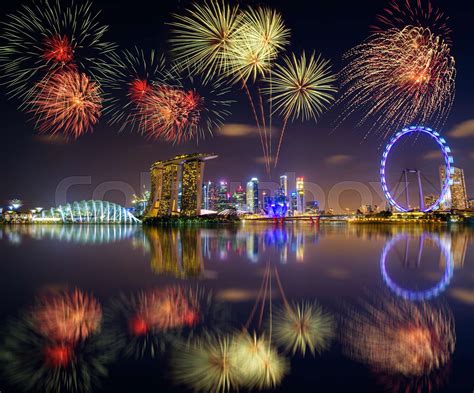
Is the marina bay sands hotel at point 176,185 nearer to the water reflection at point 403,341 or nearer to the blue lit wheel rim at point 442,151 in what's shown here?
the blue lit wheel rim at point 442,151

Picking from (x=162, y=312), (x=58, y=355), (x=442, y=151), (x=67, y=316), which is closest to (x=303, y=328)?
(x=162, y=312)

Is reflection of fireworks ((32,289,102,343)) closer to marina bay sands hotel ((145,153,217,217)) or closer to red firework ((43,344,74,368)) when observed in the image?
red firework ((43,344,74,368))

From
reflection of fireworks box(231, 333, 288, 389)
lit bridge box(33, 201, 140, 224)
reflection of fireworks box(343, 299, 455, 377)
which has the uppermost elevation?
lit bridge box(33, 201, 140, 224)

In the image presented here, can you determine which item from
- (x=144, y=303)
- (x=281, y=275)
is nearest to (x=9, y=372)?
(x=144, y=303)

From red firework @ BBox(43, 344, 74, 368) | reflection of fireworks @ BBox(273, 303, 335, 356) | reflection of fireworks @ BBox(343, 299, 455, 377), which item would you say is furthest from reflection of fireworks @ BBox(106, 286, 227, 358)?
reflection of fireworks @ BBox(343, 299, 455, 377)

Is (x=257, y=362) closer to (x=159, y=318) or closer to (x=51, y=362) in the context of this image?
(x=159, y=318)
